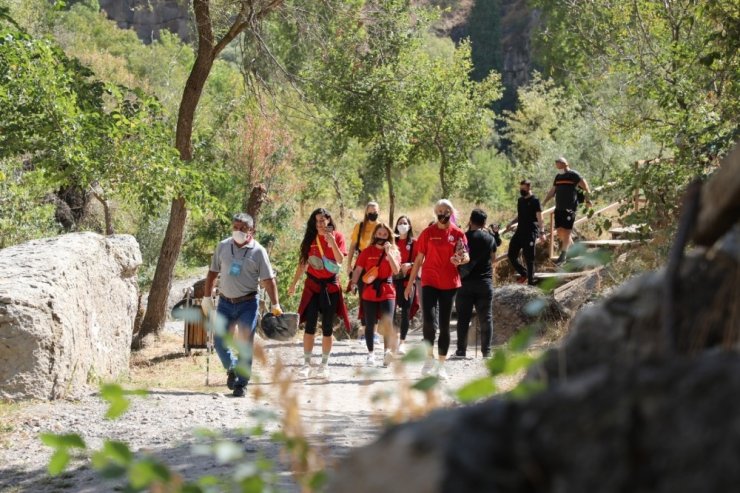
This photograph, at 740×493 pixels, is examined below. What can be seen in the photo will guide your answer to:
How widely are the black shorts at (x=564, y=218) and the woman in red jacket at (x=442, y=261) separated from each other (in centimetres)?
715

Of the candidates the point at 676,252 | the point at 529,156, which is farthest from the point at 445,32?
the point at 676,252

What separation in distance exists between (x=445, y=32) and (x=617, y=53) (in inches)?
3748

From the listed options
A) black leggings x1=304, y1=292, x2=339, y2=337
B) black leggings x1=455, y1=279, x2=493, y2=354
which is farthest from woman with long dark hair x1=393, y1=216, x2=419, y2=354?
black leggings x1=304, y1=292, x2=339, y2=337

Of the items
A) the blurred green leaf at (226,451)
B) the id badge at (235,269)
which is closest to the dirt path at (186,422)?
the id badge at (235,269)

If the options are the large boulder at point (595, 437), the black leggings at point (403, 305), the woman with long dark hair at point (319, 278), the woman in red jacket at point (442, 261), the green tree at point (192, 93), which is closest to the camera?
the large boulder at point (595, 437)

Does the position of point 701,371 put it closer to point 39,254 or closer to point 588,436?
point 588,436

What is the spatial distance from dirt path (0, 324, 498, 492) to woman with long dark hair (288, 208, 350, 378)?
41 cm

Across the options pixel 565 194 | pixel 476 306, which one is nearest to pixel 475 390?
pixel 476 306

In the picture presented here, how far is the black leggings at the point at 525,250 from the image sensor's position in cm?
1809

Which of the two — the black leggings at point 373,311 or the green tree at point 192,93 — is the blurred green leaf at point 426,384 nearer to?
the black leggings at point 373,311

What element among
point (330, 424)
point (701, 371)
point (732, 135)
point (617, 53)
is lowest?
point (330, 424)

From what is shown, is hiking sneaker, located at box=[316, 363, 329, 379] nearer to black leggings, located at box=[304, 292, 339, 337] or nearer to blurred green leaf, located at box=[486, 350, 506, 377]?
black leggings, located at box=[304, 292, 339, 337]

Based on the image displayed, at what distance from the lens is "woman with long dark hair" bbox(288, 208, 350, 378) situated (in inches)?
474

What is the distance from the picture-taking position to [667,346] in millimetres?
2348
